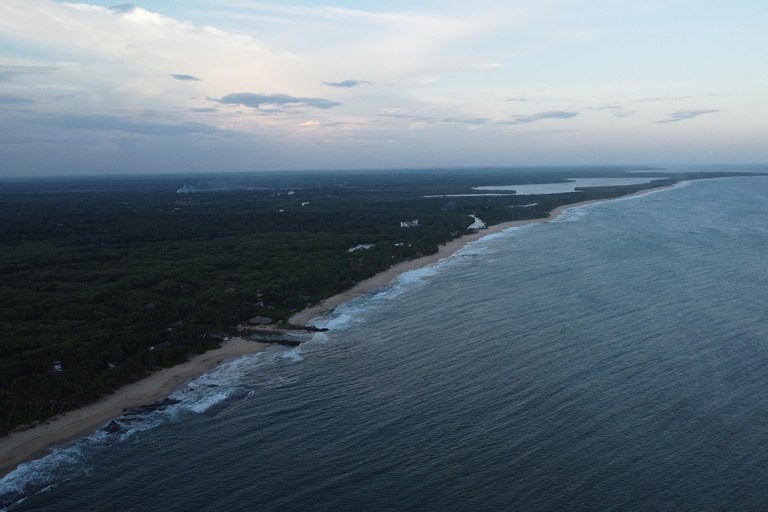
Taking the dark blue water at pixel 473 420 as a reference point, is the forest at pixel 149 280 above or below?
above

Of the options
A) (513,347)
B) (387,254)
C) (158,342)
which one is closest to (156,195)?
(387,254)

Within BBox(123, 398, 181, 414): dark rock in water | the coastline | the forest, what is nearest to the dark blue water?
BBox(123, 398, 181, 414): dark rock in water

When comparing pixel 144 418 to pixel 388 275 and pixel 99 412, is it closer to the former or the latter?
pixel 99 412

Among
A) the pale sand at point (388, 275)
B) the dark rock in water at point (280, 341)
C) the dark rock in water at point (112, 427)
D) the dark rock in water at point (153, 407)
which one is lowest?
the dark rock in water at point (112, 427)

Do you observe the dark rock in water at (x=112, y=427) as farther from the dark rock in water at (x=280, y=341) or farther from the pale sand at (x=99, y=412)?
the dark rock in water at (x=280, y=341)

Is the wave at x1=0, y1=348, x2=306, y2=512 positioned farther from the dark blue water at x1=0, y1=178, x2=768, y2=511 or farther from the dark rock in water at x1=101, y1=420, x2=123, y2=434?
the dark blue water at x1=0, y1=178, x2=768, y2=511

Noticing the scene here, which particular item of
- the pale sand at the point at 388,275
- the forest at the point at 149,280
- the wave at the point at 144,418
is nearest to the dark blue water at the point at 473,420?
the wave at the point at 144,418

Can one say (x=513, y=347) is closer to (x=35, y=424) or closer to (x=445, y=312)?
(x=445, y=312)
